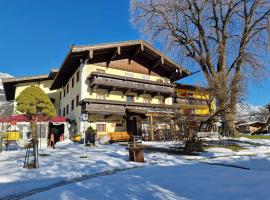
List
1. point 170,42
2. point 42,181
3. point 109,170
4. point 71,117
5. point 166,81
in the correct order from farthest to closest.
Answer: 1. point 166,81
2. point 71,117
3. point 170,42
4. point 109,170
5. point 42,181

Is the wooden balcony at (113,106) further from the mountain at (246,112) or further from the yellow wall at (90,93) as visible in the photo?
the mountain at (246,112)

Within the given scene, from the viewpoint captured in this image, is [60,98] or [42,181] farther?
[60,98]

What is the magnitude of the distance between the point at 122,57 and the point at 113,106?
21.7 ft

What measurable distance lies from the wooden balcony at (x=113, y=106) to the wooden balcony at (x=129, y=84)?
5.94 ft

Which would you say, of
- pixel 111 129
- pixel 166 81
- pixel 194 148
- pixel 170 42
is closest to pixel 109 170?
pixel 194 148

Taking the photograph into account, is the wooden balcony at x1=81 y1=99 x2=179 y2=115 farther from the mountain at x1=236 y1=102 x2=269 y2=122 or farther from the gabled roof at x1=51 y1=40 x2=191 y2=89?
the mountain at x1=236 y1=102 x2=269 y2=122

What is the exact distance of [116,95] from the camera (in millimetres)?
29656

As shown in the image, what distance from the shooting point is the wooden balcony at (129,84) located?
2683 centimetres

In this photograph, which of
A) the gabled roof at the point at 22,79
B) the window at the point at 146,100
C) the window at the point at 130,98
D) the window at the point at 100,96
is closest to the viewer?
the window at the point at 100,96

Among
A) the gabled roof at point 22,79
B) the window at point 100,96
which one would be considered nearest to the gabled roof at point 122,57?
the gabled roof at point 22,79

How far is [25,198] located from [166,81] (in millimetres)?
28812

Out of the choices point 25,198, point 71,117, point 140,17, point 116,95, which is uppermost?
point 140,17

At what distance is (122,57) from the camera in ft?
102

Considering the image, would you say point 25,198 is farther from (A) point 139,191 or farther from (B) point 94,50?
(B) point 94,50
